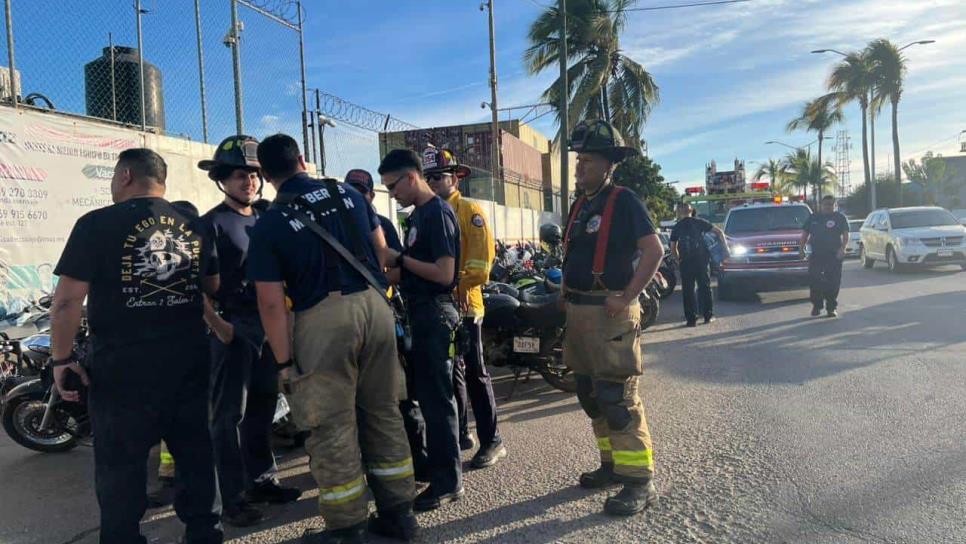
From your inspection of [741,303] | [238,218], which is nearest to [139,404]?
[238,218]

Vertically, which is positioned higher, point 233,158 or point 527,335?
point 233,158

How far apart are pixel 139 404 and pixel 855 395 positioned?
5.29 meters

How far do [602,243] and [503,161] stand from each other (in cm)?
2919

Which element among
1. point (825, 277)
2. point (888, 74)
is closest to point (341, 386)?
point (825, 277)

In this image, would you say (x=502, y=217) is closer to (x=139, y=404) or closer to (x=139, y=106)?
(x=139, y=106)

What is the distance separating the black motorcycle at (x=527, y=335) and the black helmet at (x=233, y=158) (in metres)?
2.60

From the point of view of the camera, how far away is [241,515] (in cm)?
338

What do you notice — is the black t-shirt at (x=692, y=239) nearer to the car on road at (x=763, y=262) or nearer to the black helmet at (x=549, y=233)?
the black helmet at (x=549, y=233)

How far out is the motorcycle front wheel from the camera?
456cm

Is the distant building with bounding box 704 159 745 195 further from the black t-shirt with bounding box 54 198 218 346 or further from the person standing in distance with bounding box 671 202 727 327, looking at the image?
the black t-shirt with bounding box 54 198 218 346

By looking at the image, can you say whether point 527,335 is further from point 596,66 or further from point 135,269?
point 596,66

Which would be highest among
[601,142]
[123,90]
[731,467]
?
[123,90]

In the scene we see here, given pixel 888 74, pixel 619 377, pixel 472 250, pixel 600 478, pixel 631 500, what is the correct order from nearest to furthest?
pixel 631 500 < pixel 619 377 < pixel 600 478 < pixel 472 250 < pixel 888 74

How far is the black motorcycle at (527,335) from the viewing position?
560 cm
